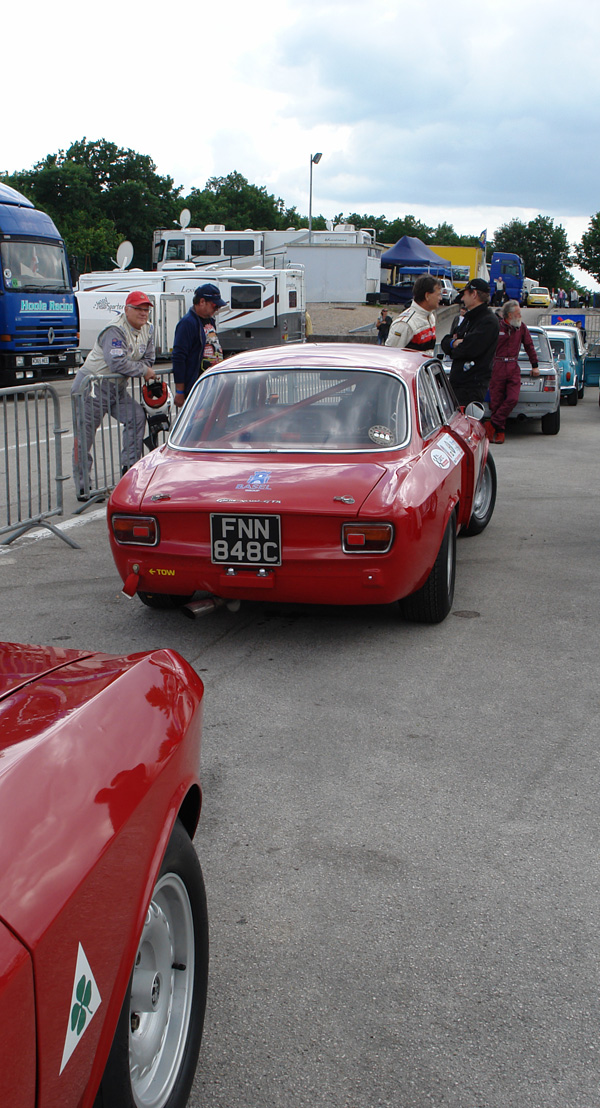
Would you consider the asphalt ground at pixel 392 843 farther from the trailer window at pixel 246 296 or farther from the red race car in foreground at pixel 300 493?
the trailer window at pixel 246 296

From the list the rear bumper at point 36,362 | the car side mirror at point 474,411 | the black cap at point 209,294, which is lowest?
the car side mirror at point 474,411

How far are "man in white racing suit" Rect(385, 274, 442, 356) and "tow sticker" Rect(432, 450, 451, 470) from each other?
11.1ft

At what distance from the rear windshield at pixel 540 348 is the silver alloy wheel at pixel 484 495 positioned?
717 centimetres

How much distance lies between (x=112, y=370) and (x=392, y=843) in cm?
629

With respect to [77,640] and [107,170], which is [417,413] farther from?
[107,170]

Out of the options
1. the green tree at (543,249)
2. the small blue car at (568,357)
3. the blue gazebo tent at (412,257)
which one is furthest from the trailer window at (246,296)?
the green tree at (543,249)

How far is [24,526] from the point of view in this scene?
7250mm

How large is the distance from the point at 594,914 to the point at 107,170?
91842mm

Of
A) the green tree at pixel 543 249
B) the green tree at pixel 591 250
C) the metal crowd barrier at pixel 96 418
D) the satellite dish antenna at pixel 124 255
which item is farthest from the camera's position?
the green tree at pixel 543 249

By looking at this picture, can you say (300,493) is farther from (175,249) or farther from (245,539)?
(175,249)

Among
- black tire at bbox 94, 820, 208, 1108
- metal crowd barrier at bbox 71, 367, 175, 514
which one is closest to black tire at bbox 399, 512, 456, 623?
black tire at bbox 94, 820, 208, 1108

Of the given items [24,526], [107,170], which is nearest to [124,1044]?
[24,526]

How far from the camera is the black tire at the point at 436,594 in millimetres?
5227

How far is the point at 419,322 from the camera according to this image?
892cm
